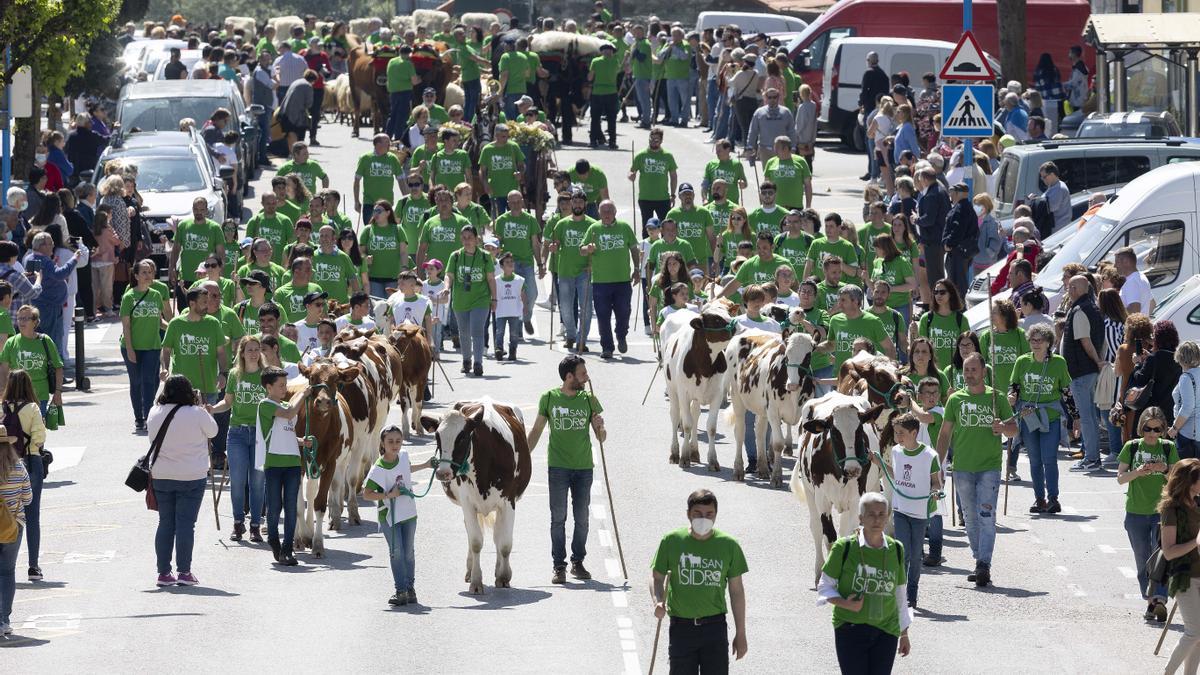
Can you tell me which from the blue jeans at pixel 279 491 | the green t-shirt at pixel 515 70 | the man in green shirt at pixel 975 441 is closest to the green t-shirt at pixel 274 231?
the blue jeans at pixel 279 491

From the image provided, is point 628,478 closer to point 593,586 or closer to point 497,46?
point 593,586

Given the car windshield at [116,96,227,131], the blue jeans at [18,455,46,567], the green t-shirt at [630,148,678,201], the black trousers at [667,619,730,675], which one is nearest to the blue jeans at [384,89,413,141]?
the car windshield at [116,96,227,131]

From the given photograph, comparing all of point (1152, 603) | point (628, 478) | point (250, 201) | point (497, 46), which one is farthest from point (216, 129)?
point (1152, 603)

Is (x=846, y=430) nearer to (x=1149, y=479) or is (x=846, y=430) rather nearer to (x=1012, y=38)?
(x=1149, y=479)

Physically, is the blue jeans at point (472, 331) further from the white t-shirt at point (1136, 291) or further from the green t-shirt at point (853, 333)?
the white t-shirt at point (1136, 291)

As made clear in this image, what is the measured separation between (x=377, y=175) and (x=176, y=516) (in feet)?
50.4

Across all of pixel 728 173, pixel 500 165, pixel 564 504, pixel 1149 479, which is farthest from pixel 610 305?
pixel 1149 479

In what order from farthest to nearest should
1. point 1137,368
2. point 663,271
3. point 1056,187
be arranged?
point 1056,187 → point 663,271 → point 1137,368

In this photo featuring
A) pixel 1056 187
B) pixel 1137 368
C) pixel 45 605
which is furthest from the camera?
pixel 1056 187

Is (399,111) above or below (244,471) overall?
above

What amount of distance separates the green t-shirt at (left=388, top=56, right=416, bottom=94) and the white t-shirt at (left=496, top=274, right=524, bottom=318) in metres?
15.6

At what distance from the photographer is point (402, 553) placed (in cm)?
1564

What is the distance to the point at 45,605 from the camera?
52.4ft

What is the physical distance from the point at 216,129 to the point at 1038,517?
69.4 ft
